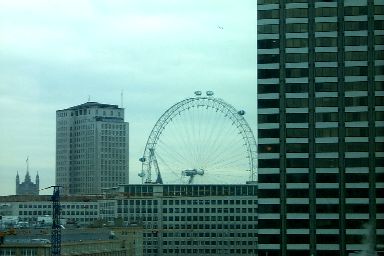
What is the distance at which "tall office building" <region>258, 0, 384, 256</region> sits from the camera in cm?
7394

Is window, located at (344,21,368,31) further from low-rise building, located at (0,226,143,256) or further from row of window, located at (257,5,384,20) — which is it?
low-rise building, located at (0,226,143,256)

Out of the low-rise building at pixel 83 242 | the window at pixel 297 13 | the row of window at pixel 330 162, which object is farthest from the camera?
the low-rise building at pixel 83 242

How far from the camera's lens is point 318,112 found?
74.7m

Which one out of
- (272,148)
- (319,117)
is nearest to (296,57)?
(319,117)

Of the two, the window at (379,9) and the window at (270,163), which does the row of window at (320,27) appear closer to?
the window at (379,9)

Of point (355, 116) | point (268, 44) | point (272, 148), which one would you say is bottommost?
point (272, 148)

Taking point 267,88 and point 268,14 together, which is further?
point 268,14

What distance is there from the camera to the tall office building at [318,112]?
7394 cm

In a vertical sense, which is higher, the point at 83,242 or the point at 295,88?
the point at 295,88

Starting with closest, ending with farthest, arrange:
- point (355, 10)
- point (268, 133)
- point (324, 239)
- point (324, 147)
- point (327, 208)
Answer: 1. point (324, 239)
2. point (327, 208)
3. point (355, 10)
4. point (324, 147)
5. point (268, 133)

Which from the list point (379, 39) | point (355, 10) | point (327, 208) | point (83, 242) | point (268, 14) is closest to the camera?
point (327, 208)

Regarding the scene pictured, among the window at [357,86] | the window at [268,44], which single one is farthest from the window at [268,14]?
the window at [357,86]

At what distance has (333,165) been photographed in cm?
7444

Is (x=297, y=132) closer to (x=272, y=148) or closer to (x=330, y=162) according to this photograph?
(x=272, y=148)
